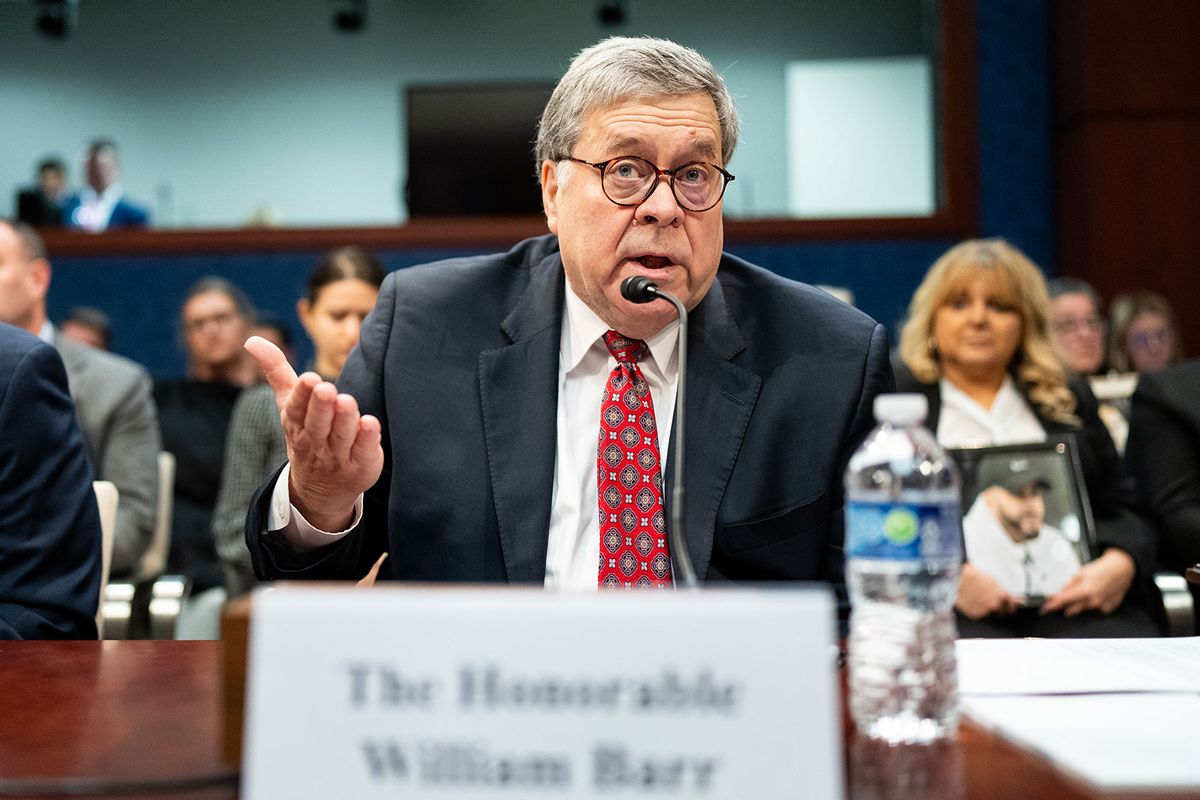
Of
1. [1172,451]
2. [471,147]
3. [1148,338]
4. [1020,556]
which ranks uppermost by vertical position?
[471,147]

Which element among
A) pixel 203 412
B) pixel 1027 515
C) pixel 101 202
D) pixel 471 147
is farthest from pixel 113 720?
pixel 101 202

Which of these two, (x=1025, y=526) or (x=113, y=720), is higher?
(x=113, y=720)

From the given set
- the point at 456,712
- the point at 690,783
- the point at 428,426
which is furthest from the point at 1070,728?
the point at 428,426

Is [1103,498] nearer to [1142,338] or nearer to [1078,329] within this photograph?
[1078,329]

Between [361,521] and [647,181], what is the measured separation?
579 millimetres

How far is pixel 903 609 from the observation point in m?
0.98

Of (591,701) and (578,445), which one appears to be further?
(578,445)

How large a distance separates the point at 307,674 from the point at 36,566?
107 centimetres

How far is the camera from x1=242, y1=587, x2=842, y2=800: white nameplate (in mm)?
718

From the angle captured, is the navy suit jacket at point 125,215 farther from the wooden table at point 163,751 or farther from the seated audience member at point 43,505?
the wooden table at point 163,751

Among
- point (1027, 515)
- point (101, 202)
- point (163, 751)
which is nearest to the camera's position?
point (163, 751)

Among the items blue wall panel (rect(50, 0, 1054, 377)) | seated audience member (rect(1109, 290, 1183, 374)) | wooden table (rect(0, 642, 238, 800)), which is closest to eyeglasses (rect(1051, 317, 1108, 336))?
seated audience member (rect(1109, 290, 1183, 374))

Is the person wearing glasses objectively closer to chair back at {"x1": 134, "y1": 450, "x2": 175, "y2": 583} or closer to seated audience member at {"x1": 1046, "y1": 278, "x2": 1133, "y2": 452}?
chair back at {"x1": 134, "y1": 450, "x2": 175, "y2": 583}

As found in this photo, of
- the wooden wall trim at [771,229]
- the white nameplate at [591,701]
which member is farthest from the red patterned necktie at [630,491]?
the wooden wall trim at [771,229]
